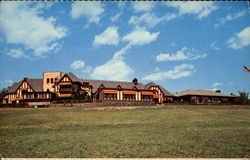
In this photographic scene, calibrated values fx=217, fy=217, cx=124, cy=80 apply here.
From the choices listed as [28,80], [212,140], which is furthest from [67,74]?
[212,140]

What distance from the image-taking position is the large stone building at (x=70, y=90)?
54.0 m

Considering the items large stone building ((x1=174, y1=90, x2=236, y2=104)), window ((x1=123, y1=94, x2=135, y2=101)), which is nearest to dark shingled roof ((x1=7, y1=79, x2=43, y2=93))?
window ((x1=123, y1=94, x2=135, y2=101))

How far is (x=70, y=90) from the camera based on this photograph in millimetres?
54875

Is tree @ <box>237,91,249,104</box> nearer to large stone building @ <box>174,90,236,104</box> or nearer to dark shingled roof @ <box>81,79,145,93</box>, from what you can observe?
large stone building @ <box>174,90,236,104</box>

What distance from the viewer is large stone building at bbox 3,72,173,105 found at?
54047 millimetres

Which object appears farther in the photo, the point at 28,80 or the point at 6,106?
the point at 28,80

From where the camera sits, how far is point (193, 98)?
62.4m

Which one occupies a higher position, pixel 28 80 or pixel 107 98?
pixel 28 80

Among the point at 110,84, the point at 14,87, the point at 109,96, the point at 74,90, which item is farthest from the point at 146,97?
the point at 14,87

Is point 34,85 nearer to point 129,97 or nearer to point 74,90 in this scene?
point 74,90

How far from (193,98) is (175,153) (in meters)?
53.3

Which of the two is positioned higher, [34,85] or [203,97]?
[34,85]

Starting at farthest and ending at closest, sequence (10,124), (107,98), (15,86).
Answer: (15,86), (107,98), (10,124)

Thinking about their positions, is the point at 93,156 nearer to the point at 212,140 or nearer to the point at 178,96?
the point at 212,140
